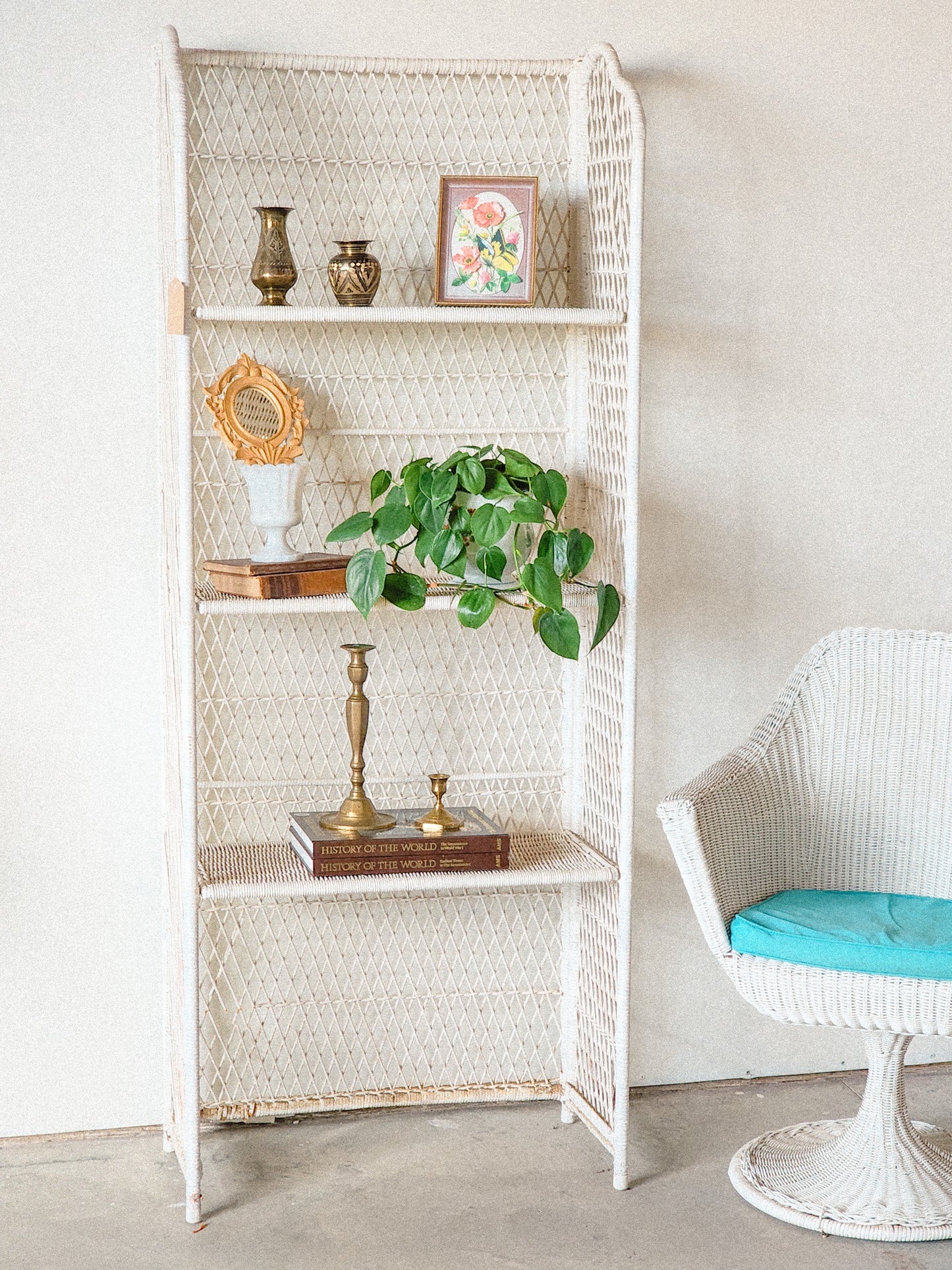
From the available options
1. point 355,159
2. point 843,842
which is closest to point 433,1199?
point 843,842

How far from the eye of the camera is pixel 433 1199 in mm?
2297

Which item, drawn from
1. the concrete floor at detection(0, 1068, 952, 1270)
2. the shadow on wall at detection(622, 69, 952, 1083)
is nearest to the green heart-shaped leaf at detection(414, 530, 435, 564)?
the shadow on wall at detection(622, 69, 952, 1083)

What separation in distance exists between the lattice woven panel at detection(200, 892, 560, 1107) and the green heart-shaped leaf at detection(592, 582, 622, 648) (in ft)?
2.23

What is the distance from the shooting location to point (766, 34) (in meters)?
2.54

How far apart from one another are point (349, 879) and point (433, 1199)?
56cm

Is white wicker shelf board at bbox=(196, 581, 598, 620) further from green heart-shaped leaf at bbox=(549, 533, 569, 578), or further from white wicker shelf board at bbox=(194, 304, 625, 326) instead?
white wicker shelf board at bbox=(194, 304, 625, 326)

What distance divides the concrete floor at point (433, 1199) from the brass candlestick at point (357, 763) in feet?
1.98

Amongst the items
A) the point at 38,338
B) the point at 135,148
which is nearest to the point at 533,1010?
the point at 38,338

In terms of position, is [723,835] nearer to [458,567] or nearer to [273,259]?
[458,567]

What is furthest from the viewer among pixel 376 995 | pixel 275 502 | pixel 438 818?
pixel 376 995

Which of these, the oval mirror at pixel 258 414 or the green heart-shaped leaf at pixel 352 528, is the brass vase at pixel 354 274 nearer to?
the oval mirror at pixel 258 414

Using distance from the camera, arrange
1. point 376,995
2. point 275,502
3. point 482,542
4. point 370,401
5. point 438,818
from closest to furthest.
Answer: point 482,542, point 275,502, point 438,818, point 370,401, point 376,995

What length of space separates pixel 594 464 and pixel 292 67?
0.85m

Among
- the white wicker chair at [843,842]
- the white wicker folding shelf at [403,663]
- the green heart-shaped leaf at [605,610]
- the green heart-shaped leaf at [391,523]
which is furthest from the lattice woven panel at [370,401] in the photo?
the white wicker chair at [843,842]
